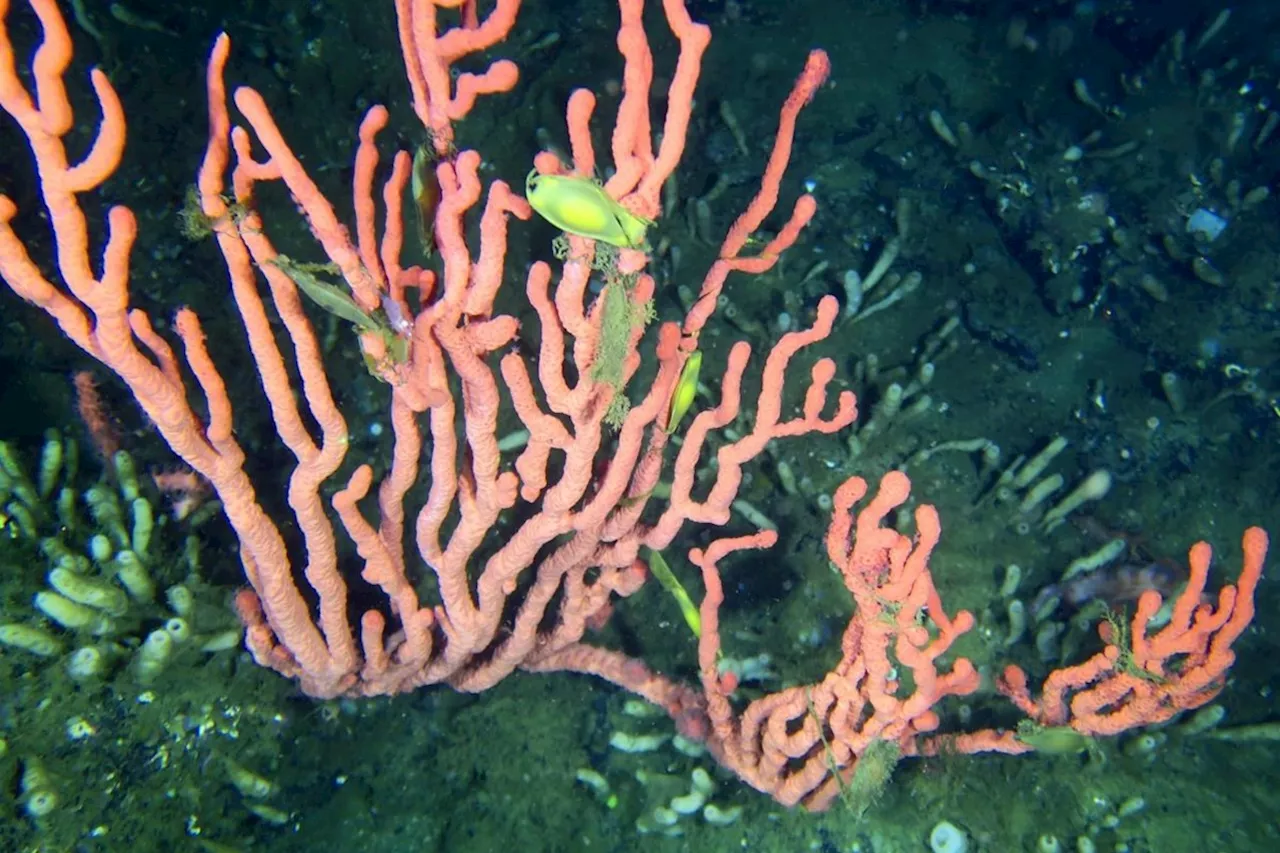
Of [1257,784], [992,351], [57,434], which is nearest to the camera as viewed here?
[57,434]

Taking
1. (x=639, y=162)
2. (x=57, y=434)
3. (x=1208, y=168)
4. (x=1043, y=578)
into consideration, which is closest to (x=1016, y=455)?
(x=1043, y=578)

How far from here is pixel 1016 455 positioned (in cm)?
477

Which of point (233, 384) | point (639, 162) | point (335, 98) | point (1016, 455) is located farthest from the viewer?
point (1016, 455)

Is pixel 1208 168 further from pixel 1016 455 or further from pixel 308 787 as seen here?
pixel 308 787

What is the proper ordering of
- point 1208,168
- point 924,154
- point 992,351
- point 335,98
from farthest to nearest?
point 1208,168 → point 924,154 → point 992,351 → point 335,98

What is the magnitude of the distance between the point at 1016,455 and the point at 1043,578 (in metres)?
0.79

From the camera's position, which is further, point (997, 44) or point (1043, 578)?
point (997, 44)

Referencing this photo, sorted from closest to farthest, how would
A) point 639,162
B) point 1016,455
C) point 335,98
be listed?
1. point 639,162
2. point 335,98
3. point 1016,455


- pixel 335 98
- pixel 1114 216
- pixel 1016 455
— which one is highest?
pixel 335 98

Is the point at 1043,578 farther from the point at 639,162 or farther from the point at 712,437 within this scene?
the point at 639,162

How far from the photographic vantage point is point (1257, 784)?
12.9ft

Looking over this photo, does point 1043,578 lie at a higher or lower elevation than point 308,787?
higher

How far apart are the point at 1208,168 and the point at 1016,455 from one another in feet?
13.8

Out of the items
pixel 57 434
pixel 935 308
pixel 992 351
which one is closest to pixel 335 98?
pixel 57 434
